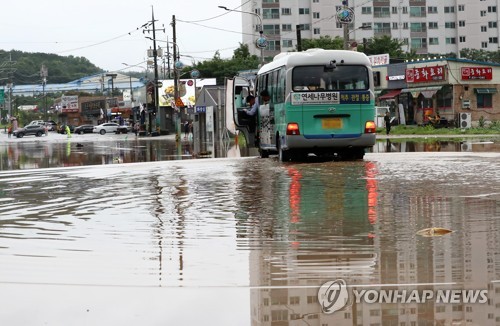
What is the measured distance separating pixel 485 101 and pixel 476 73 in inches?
103

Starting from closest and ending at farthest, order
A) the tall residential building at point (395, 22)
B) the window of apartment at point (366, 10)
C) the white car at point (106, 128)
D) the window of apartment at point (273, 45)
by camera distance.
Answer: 1. the white car at point (106, 128)
2. the window of apartment at point (273, 45)
3. the tall residential building at point (395, 22)
4. the window of apartment at point (366, 10)

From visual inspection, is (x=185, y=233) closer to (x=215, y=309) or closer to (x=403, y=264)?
(x=403, y=264)

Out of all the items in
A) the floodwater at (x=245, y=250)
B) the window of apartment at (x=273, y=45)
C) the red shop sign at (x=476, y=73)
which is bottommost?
the floodwater at (x=245, y=250)

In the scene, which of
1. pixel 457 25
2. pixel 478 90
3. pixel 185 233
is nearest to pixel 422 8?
pixel 457 25

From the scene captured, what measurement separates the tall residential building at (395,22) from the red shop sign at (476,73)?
58.4 m

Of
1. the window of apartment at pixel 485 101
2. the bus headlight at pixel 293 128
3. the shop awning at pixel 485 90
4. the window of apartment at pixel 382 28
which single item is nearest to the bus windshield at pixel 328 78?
the bus headlight at pixel 293 128

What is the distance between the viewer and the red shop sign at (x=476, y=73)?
217 ft

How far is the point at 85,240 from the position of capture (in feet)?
30.5

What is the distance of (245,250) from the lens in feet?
27.7

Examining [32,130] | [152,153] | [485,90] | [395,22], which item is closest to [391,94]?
[485,90]

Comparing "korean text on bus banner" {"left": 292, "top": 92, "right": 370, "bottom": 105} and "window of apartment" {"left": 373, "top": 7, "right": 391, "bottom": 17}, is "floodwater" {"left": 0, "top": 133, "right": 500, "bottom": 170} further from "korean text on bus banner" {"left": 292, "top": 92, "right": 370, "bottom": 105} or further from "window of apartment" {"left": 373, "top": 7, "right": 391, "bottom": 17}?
"window of apartment" {"left": 373, "top": 7, "right": 391, "bottom": 17}

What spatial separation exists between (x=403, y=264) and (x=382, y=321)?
1.97 m

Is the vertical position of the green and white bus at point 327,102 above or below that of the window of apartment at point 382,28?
below

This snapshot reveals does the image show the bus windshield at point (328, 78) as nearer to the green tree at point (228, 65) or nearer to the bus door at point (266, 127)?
the bus door at point (266, 127)
